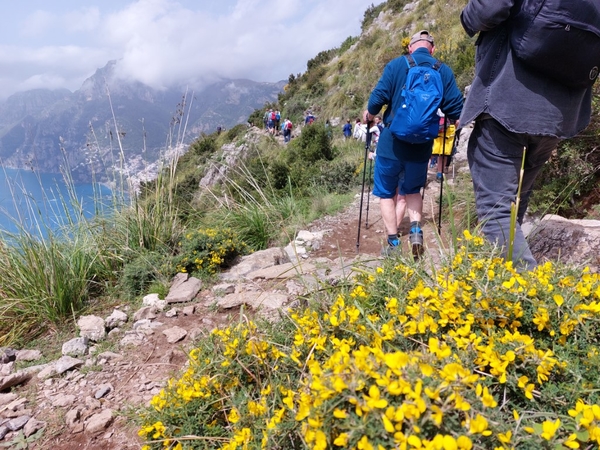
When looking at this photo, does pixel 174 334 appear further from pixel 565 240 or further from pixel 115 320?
pixel 565 240

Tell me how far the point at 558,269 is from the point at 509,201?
0.54 metres

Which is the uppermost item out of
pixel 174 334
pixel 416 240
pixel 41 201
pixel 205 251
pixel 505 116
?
pixel 505 116

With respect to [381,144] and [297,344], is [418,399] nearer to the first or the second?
[297,344]

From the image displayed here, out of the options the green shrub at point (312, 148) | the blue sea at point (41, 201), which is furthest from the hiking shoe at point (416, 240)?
the green shrub at point (312, 148)

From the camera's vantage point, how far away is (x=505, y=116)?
65.4 inches

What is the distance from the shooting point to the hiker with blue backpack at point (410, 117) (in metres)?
2.54

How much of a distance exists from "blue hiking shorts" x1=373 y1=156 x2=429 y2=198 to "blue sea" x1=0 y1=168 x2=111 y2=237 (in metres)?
3.00

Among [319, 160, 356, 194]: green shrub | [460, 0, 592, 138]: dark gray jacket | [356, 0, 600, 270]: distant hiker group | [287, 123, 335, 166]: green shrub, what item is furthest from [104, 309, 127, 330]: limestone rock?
[287, 123, 335, 166]: green shrub

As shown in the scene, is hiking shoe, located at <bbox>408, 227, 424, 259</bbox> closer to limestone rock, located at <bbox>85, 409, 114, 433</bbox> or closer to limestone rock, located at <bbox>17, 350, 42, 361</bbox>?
limestone rock, located at <bbox>85, 409, 114, 433</bbox>

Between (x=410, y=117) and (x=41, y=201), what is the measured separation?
357 cm

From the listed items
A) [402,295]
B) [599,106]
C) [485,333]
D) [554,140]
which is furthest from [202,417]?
[599,106]

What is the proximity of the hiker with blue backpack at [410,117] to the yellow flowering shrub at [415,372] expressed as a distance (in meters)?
1.21

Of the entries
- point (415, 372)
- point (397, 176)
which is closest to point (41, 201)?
point (397, 176)

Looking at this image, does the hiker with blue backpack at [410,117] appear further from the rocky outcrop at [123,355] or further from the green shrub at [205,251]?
the green shrub at [205,251]
